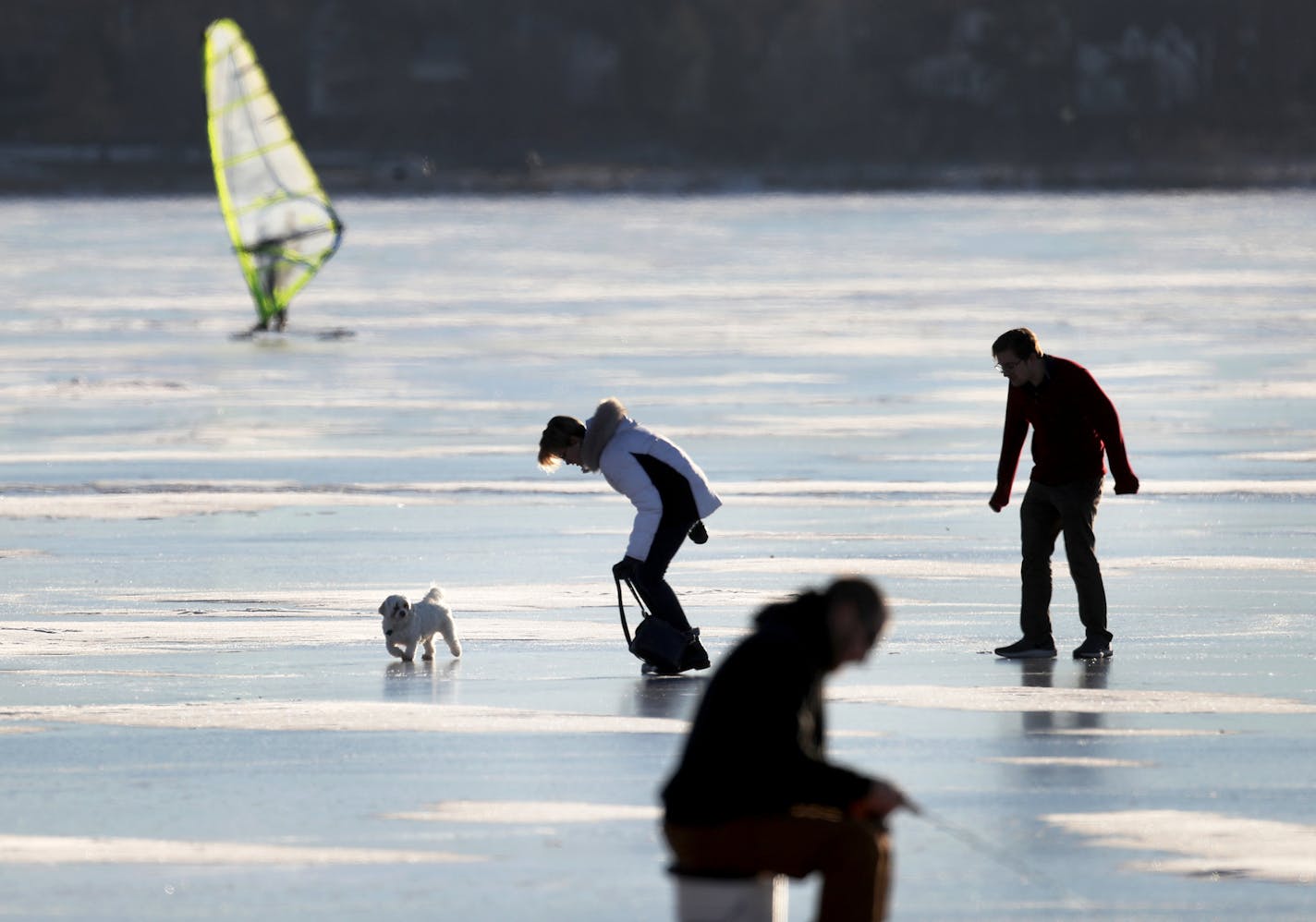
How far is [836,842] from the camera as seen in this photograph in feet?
18.3

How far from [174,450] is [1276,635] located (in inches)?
404

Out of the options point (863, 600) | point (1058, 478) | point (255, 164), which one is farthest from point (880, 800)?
point (255, 164)

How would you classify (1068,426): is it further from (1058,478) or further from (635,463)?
(635,463)

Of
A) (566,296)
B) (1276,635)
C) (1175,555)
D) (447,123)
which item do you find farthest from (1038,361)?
(447,123)

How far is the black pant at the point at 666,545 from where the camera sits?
10648mm

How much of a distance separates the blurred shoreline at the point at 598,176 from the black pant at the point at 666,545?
9961 centimetres

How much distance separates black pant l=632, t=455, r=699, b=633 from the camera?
10648mm

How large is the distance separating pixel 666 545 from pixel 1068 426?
1607 millimetres

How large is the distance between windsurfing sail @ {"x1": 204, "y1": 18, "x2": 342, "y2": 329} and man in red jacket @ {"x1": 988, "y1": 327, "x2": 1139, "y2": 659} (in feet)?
96.2

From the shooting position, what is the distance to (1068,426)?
10.8m

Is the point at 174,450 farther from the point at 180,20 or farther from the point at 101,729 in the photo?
the point at 180,20

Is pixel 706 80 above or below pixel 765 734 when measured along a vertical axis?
above

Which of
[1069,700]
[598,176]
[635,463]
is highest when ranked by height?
[598,176]

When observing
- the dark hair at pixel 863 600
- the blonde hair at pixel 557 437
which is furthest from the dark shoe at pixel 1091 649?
the dark hair at pixel 863 600
